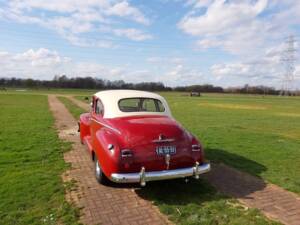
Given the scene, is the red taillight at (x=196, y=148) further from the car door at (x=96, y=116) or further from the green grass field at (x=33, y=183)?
the green grass field at (x=33, y=183)

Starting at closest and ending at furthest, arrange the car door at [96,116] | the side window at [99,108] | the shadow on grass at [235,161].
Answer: the car door at [96,116]
the side window at [99,108]
the shadow on grass at [235,161]

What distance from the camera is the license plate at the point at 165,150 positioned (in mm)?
4875

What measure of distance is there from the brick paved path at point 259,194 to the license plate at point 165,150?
1.27 metres

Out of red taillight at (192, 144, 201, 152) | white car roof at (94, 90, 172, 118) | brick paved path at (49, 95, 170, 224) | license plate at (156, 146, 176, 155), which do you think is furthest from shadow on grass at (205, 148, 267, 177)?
brick paved path at (49, 95, 170, 224)

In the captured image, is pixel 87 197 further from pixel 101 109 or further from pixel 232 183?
pixel 232 183

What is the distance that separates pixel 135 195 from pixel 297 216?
259 centimetres

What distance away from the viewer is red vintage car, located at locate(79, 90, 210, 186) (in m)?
4.75

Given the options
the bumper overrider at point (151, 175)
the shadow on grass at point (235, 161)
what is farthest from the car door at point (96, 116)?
the shadow on grass at point (235, 161)

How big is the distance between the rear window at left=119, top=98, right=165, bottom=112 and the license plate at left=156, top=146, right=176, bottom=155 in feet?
5.31

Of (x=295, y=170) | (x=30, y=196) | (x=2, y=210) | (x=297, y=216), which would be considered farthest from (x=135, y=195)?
(x=295, y=170)

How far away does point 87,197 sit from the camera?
4.90 metres

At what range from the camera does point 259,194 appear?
5230mm

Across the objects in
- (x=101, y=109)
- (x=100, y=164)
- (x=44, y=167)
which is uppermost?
(x=101, y=109)

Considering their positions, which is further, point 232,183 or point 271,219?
point 232,183
